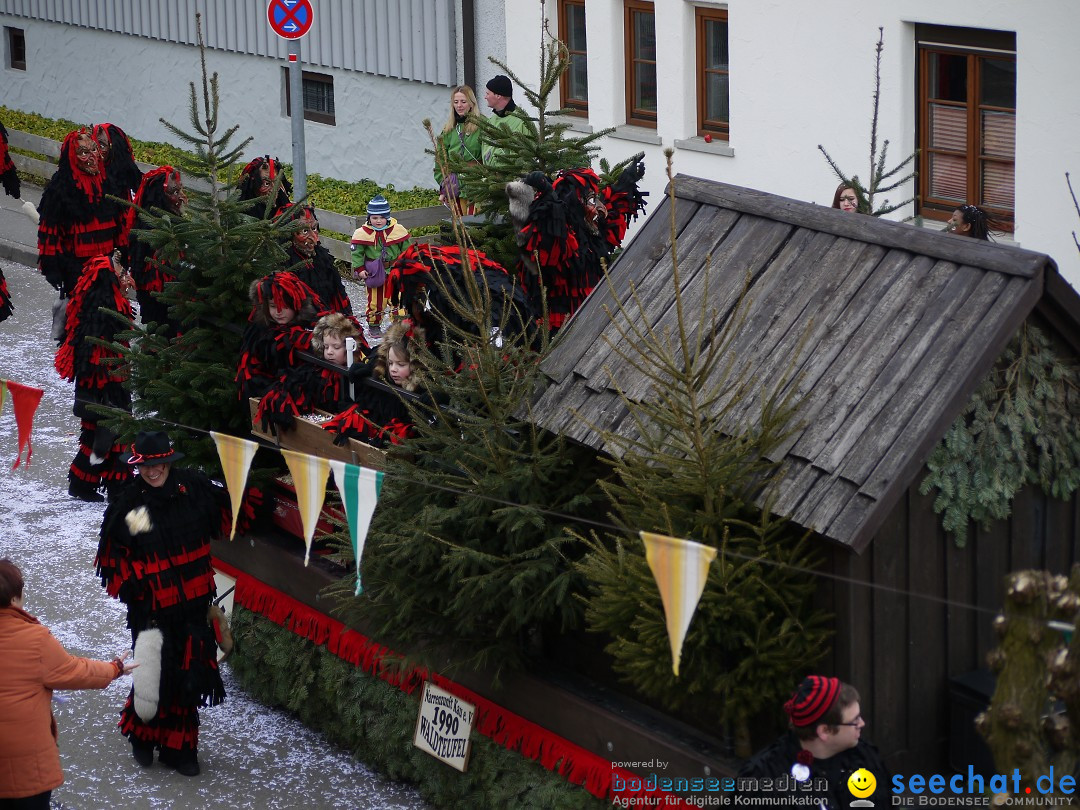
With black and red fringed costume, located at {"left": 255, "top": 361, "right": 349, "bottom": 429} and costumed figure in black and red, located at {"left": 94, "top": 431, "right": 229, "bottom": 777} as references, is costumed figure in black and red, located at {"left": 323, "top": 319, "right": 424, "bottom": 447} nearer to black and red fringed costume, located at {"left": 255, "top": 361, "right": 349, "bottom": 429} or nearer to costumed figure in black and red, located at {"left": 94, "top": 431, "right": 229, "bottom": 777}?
black and red fringed costume, located at {"left": 255, "top": 361, "right": 349, "bottom": 429}

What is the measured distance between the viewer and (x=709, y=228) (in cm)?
642

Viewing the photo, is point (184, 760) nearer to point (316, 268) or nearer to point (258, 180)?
point (316, 268)

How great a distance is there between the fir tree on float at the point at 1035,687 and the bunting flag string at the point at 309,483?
2992mm

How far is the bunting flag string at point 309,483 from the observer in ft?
21.0

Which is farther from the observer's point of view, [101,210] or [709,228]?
[101,210]

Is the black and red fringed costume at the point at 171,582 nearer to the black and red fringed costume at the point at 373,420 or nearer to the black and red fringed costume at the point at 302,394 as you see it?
the black and red fringed costume at the point at 302,394

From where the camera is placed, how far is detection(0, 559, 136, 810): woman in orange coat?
6078mm

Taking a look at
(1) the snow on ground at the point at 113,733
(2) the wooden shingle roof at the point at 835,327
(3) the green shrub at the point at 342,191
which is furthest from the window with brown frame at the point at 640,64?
(2) the wooden shingle roof at the point at 835,327

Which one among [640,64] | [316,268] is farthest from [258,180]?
[640,64]

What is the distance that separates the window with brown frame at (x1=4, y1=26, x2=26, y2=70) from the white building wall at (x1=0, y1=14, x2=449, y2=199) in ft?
0.40

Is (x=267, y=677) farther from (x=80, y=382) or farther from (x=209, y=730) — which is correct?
(x=80, y=382)

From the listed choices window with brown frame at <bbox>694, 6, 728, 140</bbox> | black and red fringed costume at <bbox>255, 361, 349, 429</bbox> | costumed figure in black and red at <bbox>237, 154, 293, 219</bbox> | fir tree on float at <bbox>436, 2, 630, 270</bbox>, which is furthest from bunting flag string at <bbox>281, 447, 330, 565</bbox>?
window with brown frame at <bbox>694, 6, 728, 140</bbox>

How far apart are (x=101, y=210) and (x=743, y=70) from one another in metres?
5.27

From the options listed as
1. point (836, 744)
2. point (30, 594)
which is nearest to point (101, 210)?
point (30, 594)
